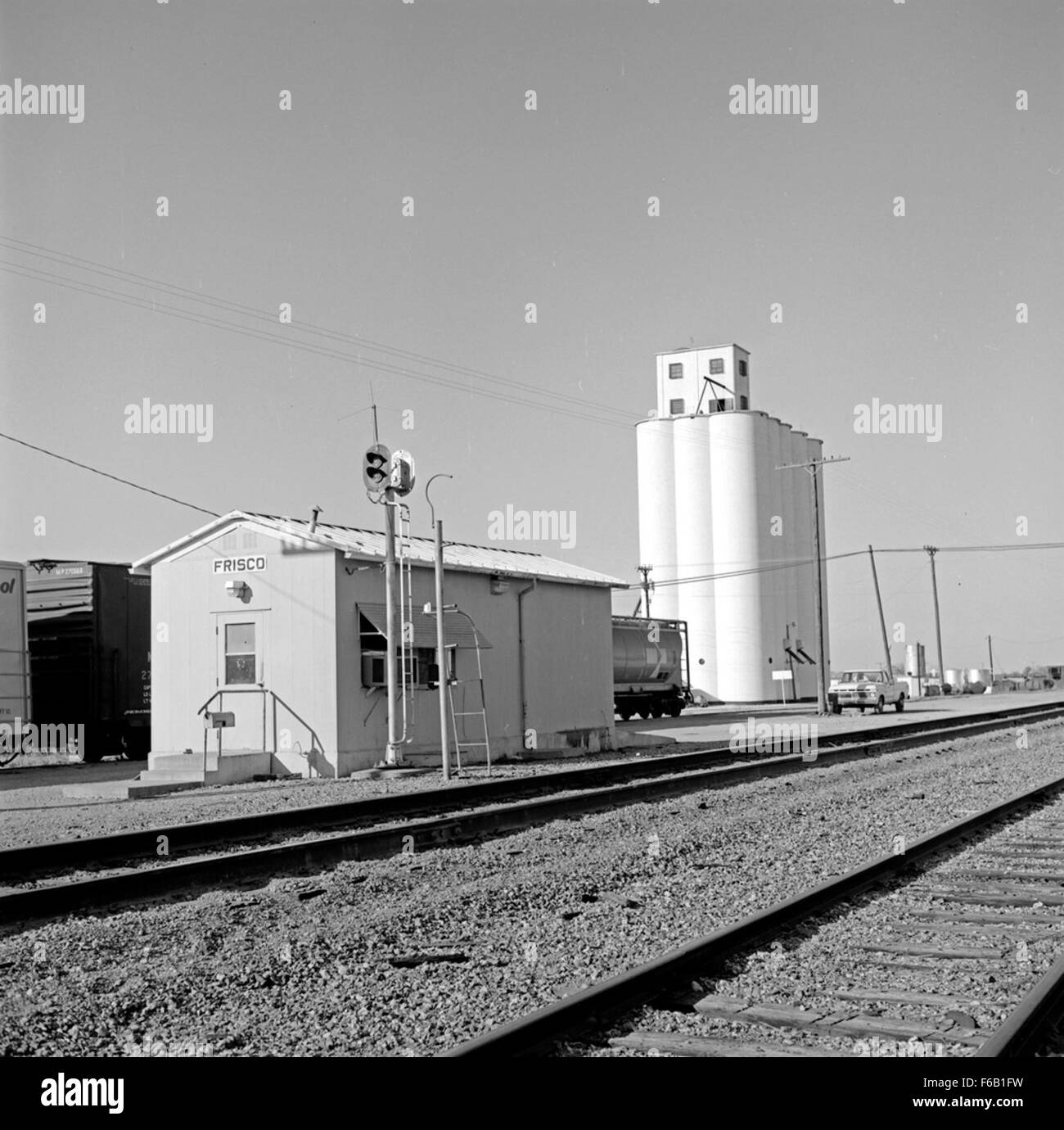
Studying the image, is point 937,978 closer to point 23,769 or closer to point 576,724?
point 576,724

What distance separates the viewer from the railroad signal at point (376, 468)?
21.4 meters

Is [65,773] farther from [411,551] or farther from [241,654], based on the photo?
[411,551]

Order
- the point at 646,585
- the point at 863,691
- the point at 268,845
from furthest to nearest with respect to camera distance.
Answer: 1. the point at 646,585
2. the point at 863,691
3. the point at 268,845

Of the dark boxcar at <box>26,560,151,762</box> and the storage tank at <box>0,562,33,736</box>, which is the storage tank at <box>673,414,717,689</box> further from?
the storage tank at <box>0,562,33,736</box>

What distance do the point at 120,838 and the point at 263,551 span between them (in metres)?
10.5

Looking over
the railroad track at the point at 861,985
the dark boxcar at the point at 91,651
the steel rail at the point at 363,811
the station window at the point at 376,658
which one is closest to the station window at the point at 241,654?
the station window at the point at 376,658

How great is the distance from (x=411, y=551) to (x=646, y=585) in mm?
42546

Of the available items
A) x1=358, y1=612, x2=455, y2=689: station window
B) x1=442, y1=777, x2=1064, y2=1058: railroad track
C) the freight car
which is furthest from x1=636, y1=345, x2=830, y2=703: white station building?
x1=442, y1=777, x2=1064, y2=1058: railroad track

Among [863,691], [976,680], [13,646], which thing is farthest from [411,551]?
[976,680]

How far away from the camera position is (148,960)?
23.7 ft

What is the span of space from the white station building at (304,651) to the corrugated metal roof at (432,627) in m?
0.03

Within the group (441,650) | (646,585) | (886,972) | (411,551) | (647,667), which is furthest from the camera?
(646,585)

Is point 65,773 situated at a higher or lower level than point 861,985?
lower

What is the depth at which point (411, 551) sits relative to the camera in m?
23.4
